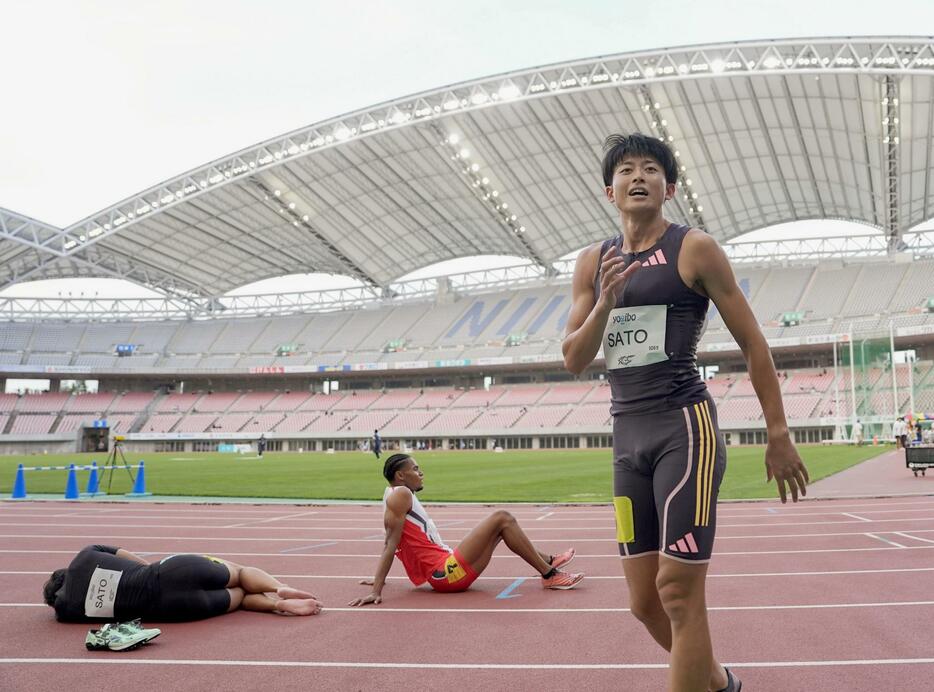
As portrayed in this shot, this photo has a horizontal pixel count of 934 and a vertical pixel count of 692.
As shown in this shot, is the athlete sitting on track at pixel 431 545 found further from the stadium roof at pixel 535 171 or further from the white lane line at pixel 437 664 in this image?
the stadium roof at pixel 535 171

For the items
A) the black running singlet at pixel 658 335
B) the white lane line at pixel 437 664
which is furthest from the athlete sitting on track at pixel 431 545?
the black running singlet at pixel 658 335

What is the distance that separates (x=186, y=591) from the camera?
5.49 meters

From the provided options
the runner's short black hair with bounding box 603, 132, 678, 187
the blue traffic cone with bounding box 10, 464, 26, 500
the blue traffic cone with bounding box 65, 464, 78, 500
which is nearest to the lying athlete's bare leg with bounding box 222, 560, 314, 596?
the runner's short black hair with bounding box 603, 132, 678, 187

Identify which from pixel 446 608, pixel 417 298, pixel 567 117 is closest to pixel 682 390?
pixel 446 608

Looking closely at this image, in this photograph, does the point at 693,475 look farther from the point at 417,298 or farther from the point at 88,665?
the point at 417,298

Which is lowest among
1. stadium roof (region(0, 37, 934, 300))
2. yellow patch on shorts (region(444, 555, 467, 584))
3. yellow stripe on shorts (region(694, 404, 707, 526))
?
yellow patch on shorts (region(444, 555, 467, 584))

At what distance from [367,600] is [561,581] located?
1.67m

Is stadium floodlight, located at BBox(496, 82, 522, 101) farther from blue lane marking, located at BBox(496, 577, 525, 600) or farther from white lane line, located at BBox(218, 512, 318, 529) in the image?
blue lane marking, located at BBox(496, 577, 525, 600)

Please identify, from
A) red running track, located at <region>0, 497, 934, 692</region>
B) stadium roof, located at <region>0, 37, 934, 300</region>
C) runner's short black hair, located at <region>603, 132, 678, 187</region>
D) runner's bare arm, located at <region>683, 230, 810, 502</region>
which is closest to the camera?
Answer: runner's bare arm, located at <region>683, 230, 810, 502</region>

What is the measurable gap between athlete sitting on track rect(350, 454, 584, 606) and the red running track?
6.5 inches

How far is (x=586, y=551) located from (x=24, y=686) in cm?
613

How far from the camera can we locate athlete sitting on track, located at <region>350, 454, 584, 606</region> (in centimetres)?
634

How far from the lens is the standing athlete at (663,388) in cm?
297

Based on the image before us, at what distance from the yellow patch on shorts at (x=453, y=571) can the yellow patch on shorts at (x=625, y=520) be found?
345 cm
